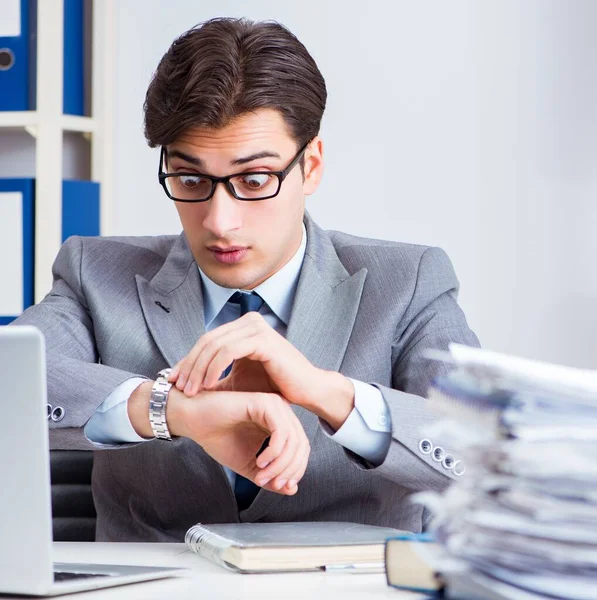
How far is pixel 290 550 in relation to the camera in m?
0.95

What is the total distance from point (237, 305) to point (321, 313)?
154mm

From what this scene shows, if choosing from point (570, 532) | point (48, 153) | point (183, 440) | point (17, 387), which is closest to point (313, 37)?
point (48, 153)

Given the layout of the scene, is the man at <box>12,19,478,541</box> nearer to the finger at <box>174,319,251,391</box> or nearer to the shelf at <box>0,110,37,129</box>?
the finger at <box>174,319,251,391</box>

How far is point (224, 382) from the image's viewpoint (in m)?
1.29

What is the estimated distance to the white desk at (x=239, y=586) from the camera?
84 cm

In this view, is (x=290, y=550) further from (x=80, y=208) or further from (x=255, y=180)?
(x=80, y=208)

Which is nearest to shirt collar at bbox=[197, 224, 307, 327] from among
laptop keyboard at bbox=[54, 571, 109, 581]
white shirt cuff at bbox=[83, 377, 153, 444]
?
white shirt cuff at bbox=[83, 377, 153, 444]

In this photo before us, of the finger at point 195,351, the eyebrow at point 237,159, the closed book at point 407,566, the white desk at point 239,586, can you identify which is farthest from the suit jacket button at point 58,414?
the closed book at point 407,566

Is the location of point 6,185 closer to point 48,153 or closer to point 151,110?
point 48,153

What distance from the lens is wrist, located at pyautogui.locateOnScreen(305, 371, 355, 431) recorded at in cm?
126

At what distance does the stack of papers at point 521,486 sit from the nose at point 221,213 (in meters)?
0.90

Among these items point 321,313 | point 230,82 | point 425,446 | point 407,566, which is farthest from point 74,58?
point 407,566

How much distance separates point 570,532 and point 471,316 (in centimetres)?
195

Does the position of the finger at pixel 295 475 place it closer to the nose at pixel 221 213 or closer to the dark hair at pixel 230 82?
the nose at pixel 221 213
